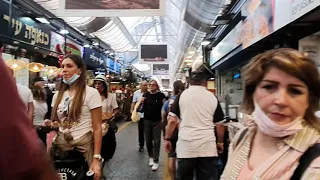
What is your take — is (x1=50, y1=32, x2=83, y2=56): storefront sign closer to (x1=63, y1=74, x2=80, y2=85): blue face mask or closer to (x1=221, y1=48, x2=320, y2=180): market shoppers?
(x1=63, y1=74, x2=80, y2=85): blue face mask

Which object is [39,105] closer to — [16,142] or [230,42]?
[230,42]

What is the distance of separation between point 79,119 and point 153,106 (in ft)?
12.6

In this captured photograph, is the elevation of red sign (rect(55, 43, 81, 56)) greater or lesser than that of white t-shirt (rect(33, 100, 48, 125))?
greater

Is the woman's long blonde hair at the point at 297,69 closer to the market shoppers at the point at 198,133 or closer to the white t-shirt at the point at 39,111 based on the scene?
the market shoppers at the point at 198,133

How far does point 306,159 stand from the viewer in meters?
1.21

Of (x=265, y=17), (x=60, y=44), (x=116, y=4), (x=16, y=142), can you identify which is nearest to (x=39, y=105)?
(x=116, y=4)

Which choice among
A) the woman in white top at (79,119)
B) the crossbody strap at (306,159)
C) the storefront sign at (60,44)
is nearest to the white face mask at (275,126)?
the crossbody strap at (306,159)

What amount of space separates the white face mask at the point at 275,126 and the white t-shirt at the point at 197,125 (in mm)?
2116

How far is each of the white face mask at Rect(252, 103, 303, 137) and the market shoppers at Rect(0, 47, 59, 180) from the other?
92 centimetres

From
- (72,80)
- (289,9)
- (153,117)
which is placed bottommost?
(153,117)

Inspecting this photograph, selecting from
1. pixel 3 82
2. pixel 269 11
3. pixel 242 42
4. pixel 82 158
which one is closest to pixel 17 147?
pixel 3 82

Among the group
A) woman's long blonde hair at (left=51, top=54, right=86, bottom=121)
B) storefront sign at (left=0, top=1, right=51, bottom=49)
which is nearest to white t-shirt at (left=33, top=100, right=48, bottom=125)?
storefront sign at (left=0, top=1, right=51, bottom=49)

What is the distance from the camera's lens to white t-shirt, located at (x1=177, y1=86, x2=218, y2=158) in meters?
3.54

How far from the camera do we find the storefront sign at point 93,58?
1306 centimetres
